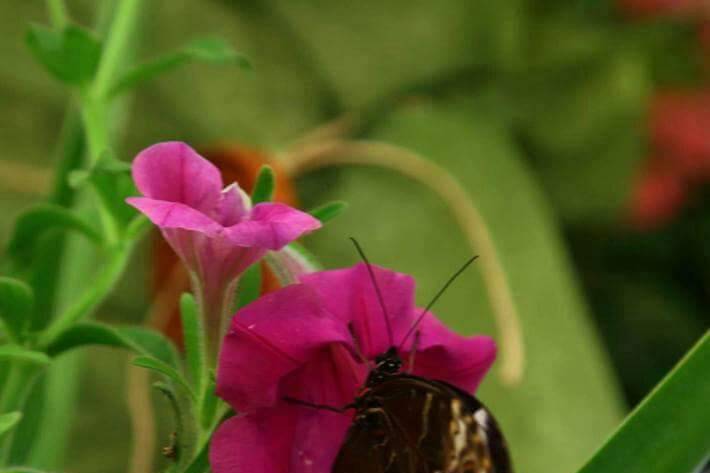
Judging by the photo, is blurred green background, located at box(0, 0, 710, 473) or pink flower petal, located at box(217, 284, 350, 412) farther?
blurred green background, located at box(0, 0, 710, 473)

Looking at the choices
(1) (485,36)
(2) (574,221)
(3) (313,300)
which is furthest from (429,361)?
(2) (574,221)

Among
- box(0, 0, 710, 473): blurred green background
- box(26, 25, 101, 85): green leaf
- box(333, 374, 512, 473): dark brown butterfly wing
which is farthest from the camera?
box(0, 0, 710, 473): blurred green background

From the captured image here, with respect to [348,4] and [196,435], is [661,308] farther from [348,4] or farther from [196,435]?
[196,435]

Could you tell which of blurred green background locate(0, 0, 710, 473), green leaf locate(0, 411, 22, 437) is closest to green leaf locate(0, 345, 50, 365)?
green leaf locate(0, 411, 22, 437)

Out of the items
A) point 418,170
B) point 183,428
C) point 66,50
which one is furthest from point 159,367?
point 418,170

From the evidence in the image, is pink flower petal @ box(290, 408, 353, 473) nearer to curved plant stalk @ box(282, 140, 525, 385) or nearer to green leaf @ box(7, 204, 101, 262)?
green leaf @ box(7, 204, 101, 262)

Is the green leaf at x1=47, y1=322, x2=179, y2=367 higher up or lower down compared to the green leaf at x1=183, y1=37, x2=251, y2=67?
lower down

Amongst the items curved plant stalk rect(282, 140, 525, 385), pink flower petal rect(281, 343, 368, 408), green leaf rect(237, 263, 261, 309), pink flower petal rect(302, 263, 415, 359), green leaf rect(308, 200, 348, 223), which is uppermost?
green leaf rect(308, 200, 348, 223)
